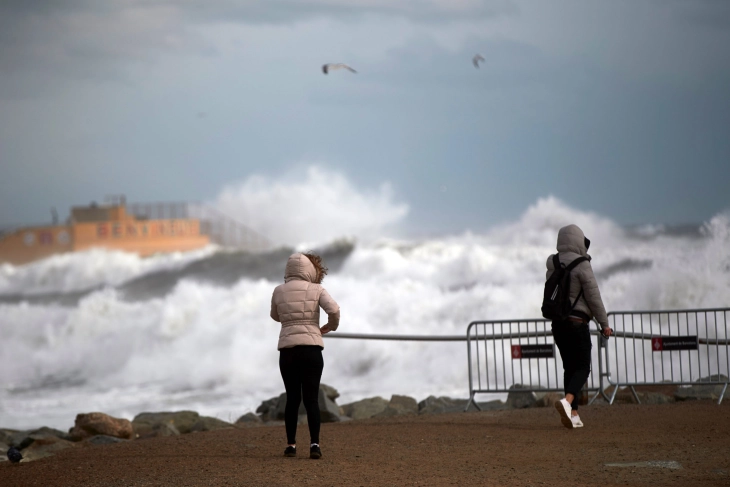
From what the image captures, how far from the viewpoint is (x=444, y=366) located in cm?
1888

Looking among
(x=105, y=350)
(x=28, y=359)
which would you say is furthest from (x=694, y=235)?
(x=28, y=359)

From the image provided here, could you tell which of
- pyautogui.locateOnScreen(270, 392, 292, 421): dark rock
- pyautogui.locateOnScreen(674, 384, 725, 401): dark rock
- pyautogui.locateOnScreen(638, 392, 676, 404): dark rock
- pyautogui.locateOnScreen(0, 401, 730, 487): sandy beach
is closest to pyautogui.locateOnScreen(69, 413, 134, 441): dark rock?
pyautogui.locateOnScreen(270, 392, 292, 421): dark rock

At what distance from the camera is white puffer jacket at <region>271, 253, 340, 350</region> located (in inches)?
289

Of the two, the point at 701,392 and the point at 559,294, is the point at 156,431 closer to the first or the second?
the point at 559,294

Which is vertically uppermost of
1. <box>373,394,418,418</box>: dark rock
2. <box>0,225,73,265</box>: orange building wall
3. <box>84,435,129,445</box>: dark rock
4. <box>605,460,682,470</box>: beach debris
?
<box>0,225,73,265</box>: orange building wall

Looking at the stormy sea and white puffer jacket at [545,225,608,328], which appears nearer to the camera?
A: white puffer jacket at [545,225,608,328]

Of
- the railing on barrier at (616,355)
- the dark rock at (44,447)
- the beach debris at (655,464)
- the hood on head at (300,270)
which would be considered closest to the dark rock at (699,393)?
the railing on barrier at (616,355)

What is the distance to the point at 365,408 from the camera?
1286cm

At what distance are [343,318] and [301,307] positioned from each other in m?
18.1

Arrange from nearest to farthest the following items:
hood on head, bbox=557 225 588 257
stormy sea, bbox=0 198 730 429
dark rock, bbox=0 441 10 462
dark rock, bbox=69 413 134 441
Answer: hood on head, bbox=557 225 588 257 < dark rock, bbox=0 441 10 462 < dark rock, bbox=69 413 134 441 < stormy sea, bbox=0 198 730 429

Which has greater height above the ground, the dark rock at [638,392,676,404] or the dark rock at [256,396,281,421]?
the dark rock at [638,392,676,404]

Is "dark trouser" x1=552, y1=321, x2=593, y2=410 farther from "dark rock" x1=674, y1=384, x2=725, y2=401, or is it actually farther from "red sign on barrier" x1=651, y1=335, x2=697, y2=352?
"dark rock" x1=674, y1=384, x2=725, y2=401

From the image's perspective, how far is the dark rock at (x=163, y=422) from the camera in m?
12.3

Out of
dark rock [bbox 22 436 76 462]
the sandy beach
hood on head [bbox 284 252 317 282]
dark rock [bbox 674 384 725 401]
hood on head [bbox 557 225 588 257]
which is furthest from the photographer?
dark rock [bbox 674 384 725 401]
